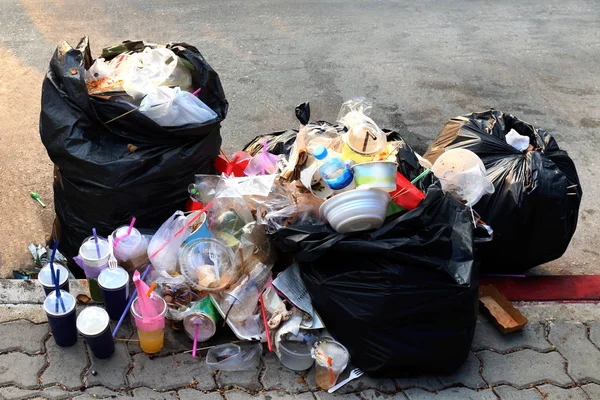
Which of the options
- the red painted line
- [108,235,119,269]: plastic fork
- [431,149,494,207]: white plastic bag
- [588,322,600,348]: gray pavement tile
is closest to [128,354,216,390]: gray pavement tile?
[108,235,119,269]: plastic fork

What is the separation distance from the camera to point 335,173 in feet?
6.90

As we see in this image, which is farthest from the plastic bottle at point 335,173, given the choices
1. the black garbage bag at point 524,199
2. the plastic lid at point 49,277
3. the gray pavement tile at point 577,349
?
the gray pavement tile at point 577,349

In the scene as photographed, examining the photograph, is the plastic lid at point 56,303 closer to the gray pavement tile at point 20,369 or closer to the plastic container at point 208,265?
the gray pavement tile at point 20,369

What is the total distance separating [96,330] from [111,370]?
0.17 m

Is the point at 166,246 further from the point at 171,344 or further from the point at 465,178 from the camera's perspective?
the point at 465,178

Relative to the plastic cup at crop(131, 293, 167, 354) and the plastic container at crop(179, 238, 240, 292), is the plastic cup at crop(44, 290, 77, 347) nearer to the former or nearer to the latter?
the plastic cup at crop(131, 293, 167, 354)

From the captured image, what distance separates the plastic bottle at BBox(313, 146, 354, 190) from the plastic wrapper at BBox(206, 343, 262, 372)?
0.67 metres

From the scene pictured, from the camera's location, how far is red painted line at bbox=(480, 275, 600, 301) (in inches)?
104

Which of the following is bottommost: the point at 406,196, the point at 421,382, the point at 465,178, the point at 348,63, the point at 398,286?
the point at 348,63

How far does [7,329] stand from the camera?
222cm

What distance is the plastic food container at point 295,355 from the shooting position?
2.15 meters

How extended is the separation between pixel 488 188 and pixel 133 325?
152cm

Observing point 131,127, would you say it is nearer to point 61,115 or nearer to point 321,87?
point 61,115

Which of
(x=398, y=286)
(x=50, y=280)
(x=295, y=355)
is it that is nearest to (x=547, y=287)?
(x=398, y=286)
